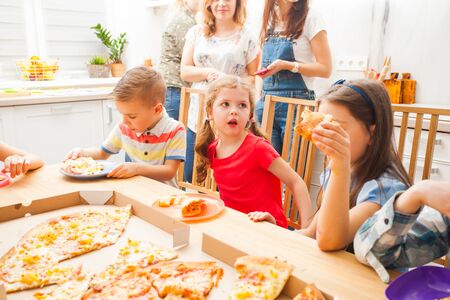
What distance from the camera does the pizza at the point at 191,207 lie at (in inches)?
42.4

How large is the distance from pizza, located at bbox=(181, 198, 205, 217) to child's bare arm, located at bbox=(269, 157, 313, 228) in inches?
15.0

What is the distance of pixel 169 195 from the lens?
3.95 ft

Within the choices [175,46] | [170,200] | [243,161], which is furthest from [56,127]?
[170,200]

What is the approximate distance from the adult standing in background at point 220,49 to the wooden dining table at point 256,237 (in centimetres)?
90

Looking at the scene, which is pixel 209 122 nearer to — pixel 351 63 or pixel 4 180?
pixel 4 180

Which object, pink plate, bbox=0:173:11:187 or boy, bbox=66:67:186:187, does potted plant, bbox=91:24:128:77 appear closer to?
boy, bbox=66:67:186:187

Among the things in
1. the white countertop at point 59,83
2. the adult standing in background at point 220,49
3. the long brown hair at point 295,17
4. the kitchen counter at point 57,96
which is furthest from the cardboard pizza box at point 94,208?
the white countertop at point 59,83

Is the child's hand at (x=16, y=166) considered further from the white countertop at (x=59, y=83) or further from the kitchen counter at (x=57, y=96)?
the white countertop at (x=59, y=83)

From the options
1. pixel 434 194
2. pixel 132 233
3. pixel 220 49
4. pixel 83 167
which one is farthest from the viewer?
pixel 220 49

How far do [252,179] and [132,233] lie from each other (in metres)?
0.58

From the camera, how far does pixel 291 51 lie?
210 centimetres

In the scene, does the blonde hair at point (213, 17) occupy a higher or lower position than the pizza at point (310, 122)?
higher

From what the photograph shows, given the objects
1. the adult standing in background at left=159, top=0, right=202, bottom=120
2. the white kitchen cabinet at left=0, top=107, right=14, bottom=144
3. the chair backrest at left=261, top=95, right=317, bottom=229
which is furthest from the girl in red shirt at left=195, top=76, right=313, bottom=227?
the white kitchen cabinet at left=0, top=107, right=14, bottom=144

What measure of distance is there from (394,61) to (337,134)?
2.03 meters
